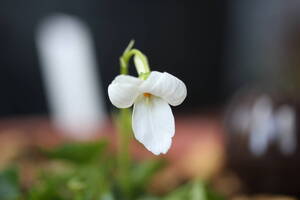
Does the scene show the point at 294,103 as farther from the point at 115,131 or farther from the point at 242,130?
the point at 115,131

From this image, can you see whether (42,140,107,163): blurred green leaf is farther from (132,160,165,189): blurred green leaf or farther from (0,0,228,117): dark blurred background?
(0,0,228,117): dark blurred background

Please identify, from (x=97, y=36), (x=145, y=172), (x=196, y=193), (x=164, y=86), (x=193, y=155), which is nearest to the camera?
(x=164, y=86)

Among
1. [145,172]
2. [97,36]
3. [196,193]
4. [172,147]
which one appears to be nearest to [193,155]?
[172,147]

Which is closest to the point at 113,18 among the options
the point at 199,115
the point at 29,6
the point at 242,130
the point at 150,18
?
the point at 150,18

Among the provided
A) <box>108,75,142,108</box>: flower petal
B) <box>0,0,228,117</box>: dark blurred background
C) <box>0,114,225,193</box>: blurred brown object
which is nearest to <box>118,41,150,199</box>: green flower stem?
<box>108,75,142,108</box>: flower petal

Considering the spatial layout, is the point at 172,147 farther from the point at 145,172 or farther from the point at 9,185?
the point at 9,185
